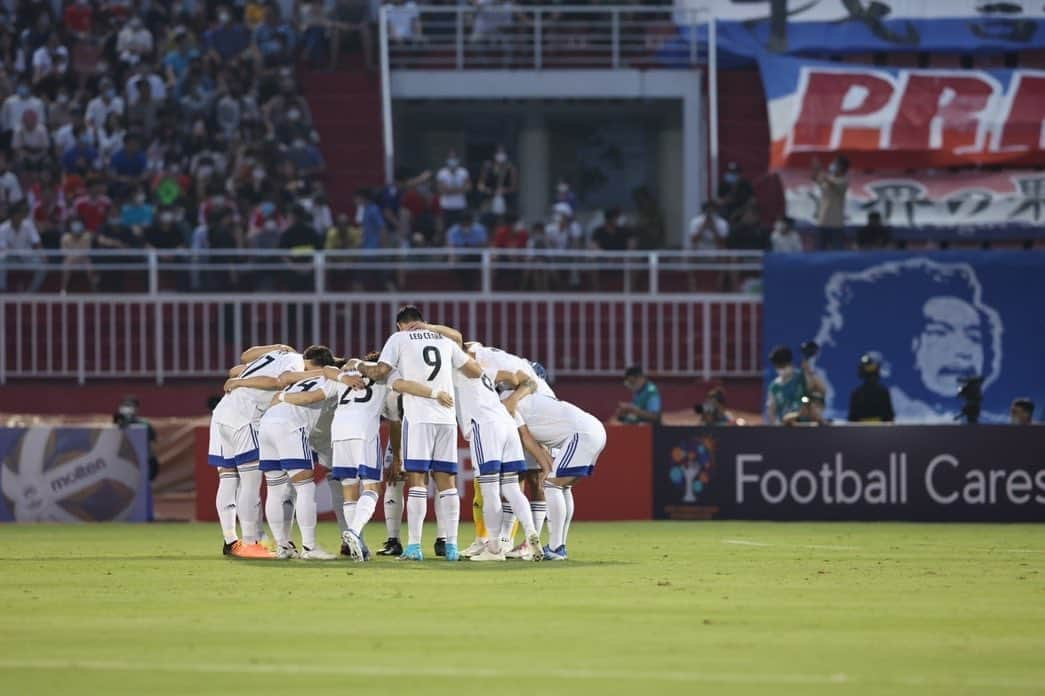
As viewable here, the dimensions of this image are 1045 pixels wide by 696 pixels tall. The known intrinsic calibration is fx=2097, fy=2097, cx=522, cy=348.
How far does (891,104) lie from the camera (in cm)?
3503

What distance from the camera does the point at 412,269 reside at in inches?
1245

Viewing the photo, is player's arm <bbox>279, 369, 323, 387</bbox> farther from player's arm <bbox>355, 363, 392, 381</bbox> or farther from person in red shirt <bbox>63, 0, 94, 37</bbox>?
person in red shirt <bbox>63, 0, 94, 37</bbox>

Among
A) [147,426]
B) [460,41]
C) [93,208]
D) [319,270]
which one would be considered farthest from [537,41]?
[147,426]

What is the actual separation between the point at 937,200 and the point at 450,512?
57.0ft

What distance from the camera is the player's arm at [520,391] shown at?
1844cm

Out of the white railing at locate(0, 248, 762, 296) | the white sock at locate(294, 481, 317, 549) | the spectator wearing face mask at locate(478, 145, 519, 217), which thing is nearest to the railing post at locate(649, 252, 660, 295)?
the white railing at locate(0, 248, 762, 296)

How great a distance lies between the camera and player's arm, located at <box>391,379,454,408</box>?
704 inches

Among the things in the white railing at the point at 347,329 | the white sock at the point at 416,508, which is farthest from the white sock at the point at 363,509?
the white railing at the point at 347,329

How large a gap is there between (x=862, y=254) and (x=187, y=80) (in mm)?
11639

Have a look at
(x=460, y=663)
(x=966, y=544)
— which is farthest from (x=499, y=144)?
(x=460, y=663)

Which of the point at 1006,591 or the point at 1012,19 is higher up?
the point at 1012,19

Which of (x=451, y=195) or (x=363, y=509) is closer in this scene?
(x=363, y=509)

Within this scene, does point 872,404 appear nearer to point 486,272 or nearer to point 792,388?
point 792,388

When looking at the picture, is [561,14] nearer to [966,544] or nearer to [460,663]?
[966,544]
